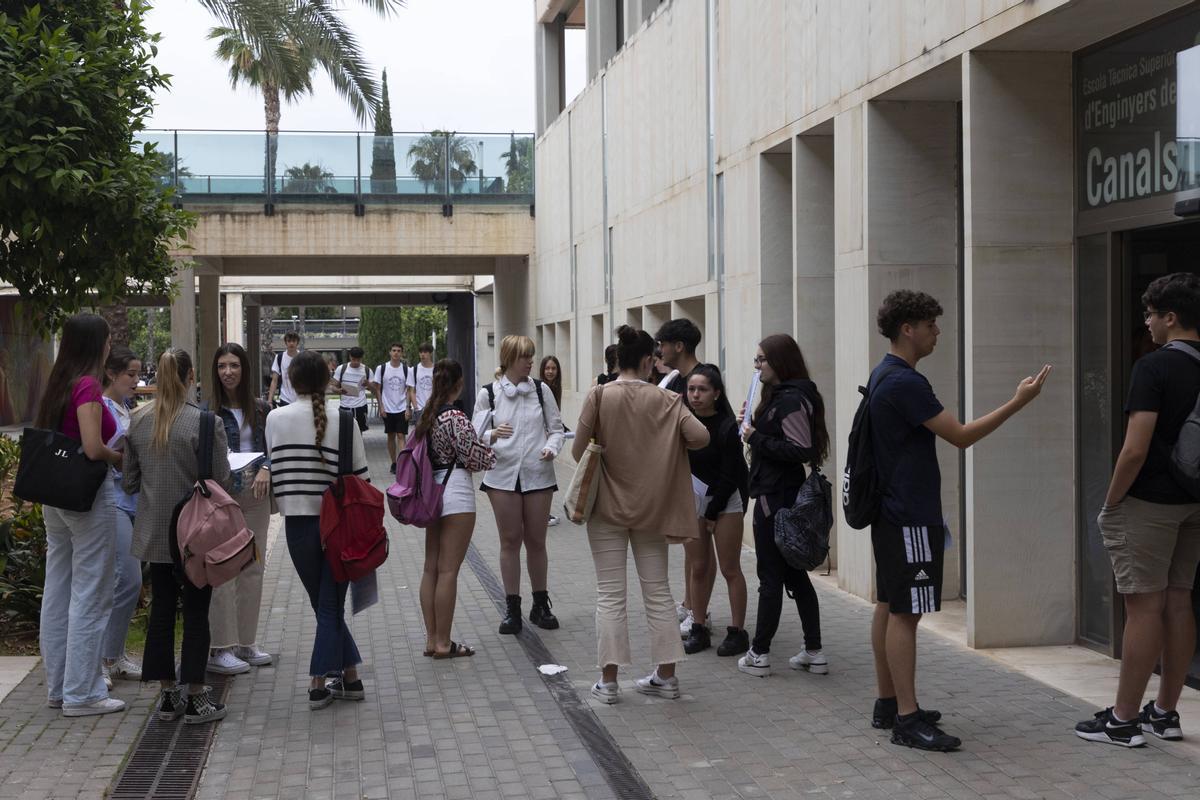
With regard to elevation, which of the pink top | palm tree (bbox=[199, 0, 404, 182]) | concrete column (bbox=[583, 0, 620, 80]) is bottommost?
the pink top

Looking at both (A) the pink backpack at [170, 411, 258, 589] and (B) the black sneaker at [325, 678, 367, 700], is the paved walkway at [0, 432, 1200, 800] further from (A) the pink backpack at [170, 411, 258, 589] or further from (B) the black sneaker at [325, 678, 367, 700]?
(A) the pink backpack at [170, 411, 258, 589]

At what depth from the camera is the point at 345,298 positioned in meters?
39.9

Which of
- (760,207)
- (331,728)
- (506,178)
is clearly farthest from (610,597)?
(506,178)

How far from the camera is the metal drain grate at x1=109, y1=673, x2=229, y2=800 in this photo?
5648 millimetres

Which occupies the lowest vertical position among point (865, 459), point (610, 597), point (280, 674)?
point (280, 674)

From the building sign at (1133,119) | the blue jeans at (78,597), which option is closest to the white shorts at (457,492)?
the blue jeans at (78,597)

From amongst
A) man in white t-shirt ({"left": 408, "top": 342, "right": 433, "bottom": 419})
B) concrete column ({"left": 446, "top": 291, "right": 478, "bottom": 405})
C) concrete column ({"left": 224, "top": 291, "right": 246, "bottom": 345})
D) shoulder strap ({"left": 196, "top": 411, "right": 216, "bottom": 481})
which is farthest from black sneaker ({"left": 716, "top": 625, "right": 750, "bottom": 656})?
concrete column ({"left": 224, "top": 291, "right": 246, "bottom": 345})

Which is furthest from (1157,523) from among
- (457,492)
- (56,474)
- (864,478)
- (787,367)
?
(56,474)

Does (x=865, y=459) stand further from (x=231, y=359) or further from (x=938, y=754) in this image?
(x=231, y=359)

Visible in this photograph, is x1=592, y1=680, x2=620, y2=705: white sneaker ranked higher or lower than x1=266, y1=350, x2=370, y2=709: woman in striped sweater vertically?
lower

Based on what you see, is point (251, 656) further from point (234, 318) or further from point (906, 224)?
point (234, 318)

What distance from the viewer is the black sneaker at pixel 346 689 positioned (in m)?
7.11

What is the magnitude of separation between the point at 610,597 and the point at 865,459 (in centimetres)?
162

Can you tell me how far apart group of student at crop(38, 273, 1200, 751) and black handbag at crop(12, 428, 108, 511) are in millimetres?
96
